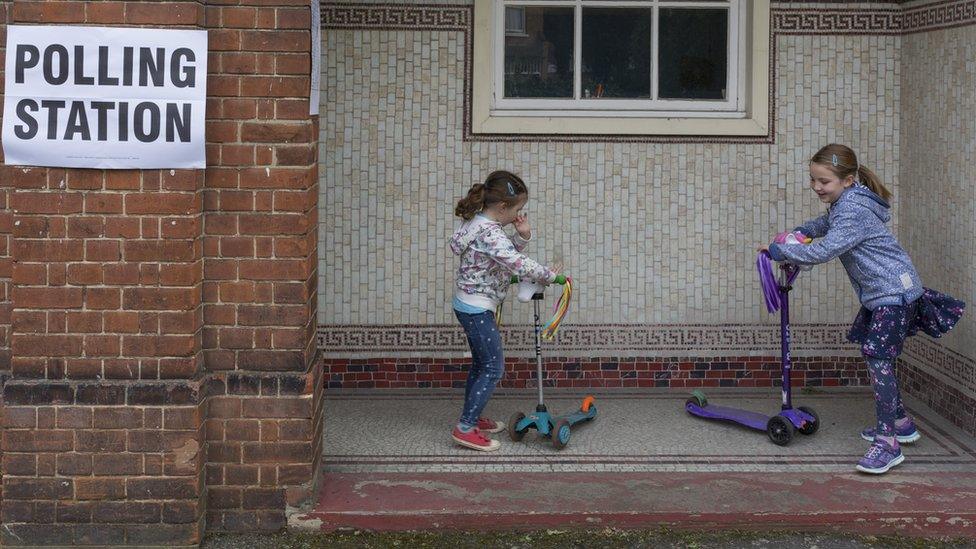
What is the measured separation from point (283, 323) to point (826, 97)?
15.1ft

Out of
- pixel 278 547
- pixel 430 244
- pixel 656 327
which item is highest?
pixel 430 244

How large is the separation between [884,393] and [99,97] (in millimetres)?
4491

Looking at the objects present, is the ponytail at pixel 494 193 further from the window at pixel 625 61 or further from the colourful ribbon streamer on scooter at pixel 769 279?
the window at pixel 625 61

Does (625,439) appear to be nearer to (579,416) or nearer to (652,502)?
(579,416)

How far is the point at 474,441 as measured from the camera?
7395 mm

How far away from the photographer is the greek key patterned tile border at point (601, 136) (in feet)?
28.3

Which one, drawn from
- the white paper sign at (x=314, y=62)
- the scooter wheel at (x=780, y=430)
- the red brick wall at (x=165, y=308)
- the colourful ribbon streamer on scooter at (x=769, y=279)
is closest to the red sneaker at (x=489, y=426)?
the scooter wheel at (x=780, y=430)

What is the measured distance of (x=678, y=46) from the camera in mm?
8844

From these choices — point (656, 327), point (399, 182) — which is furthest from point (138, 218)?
point (656, 327)

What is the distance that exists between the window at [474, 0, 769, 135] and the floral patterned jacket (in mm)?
1726

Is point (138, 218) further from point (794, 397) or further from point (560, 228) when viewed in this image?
point (794, 397)

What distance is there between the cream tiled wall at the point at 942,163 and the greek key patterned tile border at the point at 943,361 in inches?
2.8

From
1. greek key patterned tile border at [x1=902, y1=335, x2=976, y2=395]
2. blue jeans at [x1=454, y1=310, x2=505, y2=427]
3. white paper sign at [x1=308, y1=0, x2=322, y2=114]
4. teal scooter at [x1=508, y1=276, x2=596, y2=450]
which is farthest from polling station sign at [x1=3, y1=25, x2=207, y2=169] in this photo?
greek key patterned tile border at [x1=902, y1=335, x2=976, y2=395]

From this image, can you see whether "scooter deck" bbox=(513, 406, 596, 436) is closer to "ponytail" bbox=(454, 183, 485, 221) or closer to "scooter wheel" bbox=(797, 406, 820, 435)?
"ponytail" bbox=(454, 183, 485, 221)
